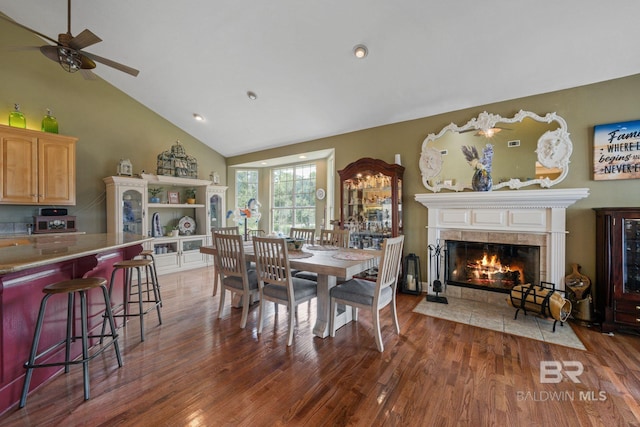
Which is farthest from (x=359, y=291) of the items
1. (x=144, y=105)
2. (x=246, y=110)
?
(x=144, y=105)

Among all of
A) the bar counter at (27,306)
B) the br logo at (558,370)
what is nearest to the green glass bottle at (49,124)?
the bar counter at (27,306)

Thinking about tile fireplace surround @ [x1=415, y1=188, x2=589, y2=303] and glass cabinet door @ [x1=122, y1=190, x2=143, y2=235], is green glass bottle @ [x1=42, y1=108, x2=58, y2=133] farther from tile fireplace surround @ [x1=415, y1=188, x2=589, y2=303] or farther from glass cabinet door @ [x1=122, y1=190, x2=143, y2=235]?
tile fireplace surround @ [x1=415, y1=188, x2=589, y2=303]

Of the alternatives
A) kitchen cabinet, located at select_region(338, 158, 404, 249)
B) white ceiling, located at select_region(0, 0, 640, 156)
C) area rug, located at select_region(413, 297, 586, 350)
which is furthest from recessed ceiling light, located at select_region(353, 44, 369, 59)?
area rug, located at select_region(413, 297, 586, 350)

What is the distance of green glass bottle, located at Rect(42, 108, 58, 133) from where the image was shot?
3.86m

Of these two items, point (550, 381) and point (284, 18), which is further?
point (284, 18)

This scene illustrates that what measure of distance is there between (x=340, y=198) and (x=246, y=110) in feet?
7.44

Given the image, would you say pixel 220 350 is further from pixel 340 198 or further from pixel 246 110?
pixel 246 110

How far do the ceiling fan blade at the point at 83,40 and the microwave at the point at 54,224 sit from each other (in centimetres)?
290

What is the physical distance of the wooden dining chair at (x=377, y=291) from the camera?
7.59 feet

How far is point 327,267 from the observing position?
2285mm

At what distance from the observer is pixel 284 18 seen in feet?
9.21

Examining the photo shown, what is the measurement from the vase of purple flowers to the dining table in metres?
1.86

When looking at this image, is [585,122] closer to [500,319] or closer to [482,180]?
[482,180]

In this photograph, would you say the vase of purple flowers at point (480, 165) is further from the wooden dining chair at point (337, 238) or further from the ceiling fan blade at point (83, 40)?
the ceiling fan blade at point (83, 40)
